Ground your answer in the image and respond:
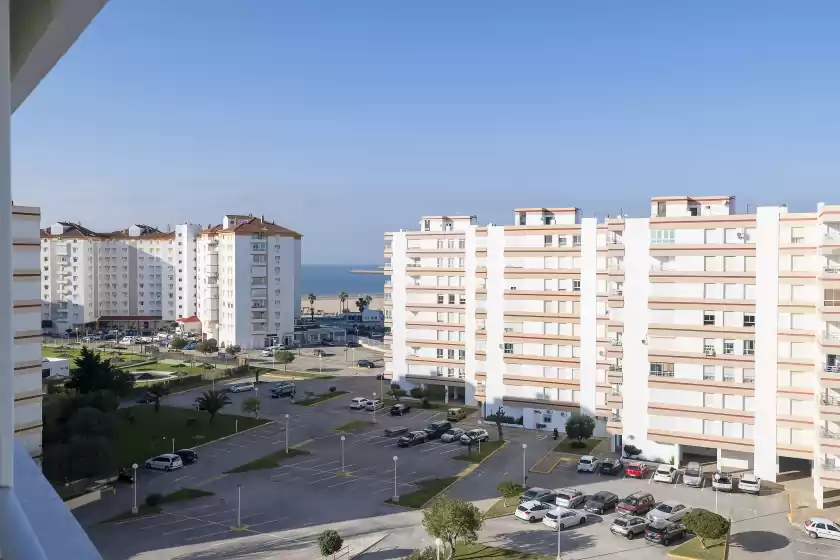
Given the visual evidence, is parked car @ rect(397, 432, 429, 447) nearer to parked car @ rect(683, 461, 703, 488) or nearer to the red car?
the red car

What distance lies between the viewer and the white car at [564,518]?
1106 inches

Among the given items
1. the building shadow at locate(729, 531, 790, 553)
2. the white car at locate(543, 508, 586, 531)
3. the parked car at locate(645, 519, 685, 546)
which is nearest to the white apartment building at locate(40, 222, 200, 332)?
the white car at locate(543, 508, 586, 531)

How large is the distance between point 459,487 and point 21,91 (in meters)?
32.4

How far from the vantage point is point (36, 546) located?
77.7 inches

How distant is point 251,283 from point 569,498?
2361 inches

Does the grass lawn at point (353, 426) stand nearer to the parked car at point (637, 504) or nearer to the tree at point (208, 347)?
the parked car at point (637, 504)

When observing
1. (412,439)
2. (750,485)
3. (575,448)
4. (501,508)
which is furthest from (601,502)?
(412,439)

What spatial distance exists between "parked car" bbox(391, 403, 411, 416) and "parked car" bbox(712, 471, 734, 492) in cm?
2276

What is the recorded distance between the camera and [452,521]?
23656 mm

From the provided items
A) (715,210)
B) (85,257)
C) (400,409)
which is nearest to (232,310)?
(85,257)

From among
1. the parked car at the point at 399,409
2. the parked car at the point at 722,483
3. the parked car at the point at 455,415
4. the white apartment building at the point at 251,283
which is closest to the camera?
the parked car at the point at 722,483

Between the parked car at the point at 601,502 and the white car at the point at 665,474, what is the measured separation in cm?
450

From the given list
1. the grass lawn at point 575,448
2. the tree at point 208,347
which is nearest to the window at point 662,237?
the grass lawn at point 575,448

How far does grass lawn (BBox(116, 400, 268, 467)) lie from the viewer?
3903 centimetres
